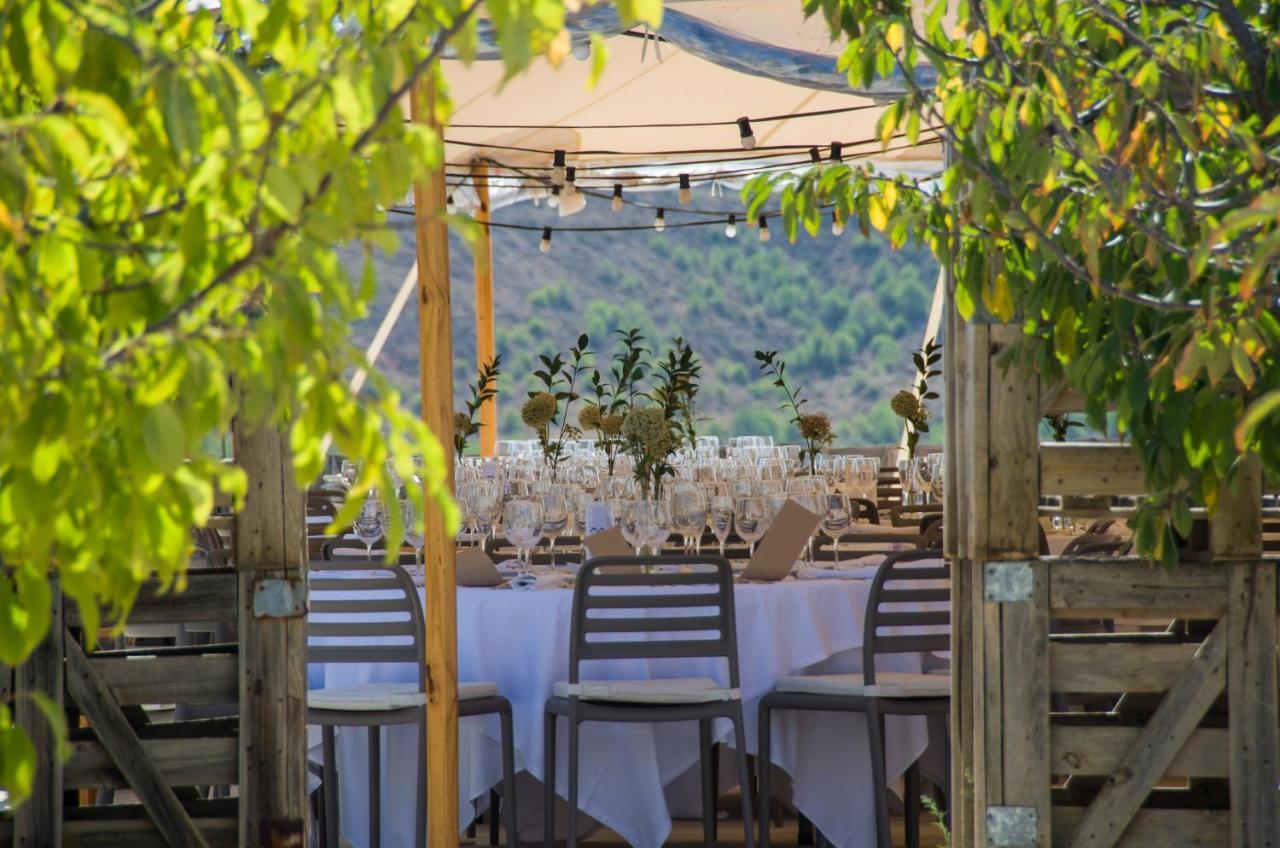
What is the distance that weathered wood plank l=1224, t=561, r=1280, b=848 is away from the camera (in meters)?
2.92

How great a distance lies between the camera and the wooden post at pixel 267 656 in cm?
287

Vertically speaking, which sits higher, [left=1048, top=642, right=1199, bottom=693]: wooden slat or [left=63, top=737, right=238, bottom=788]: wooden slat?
[left=1048, top=642, right=1199, bottom=693]: wooden slat

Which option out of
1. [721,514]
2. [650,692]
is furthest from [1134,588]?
[721,514]

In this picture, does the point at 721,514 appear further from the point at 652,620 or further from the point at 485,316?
the point at 485,316

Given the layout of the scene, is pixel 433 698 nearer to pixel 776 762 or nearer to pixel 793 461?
pixel 776 762

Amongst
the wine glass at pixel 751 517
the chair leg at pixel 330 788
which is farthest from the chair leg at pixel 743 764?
the chair leg at pixel 330 788

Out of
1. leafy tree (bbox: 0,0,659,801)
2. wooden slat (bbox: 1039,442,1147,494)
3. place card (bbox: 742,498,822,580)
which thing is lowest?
place card (bbox: 742,498,822,580)

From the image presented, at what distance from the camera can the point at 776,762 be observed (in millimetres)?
4348

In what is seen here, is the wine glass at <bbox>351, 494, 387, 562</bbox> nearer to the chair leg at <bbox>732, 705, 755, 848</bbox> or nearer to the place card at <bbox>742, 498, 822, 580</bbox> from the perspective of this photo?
the place card at <bbox>742, 498, 822, 580</bbox>

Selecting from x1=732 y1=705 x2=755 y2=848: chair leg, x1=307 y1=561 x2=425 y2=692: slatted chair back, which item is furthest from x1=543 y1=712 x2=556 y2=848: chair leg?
x1=732 y1=705 x2=755 y2=848: chair leg

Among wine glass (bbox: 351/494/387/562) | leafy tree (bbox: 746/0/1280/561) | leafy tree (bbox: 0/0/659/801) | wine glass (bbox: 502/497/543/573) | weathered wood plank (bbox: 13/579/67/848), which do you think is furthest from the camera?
wine glass (bbox: 351/494/387/562)

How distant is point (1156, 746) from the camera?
9.62 ft

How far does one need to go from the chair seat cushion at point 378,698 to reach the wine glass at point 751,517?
99cm

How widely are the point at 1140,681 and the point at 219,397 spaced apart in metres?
2.32
